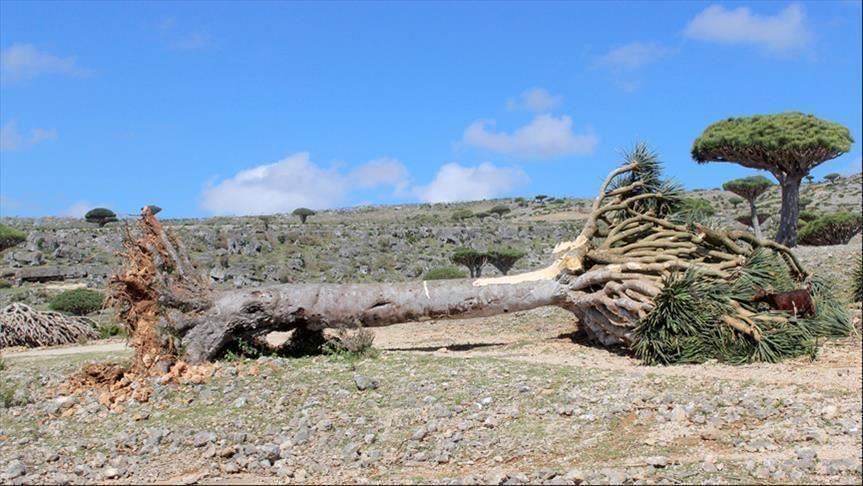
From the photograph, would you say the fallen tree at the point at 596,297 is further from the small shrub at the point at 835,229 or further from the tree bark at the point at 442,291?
the small shrub at the point at 835,229

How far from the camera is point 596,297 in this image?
10.5m

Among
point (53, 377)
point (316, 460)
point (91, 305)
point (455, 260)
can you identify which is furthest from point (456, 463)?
point (455, 260)

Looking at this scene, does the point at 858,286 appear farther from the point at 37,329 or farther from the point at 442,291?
the point at 37,329

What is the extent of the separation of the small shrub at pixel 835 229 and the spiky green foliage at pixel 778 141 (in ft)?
23.6

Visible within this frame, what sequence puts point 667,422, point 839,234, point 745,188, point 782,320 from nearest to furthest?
point 667,422
point 782,320
point 839,234
point 745,188

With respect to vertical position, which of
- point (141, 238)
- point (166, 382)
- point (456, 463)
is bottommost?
point (456, 463)

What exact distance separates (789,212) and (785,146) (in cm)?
199

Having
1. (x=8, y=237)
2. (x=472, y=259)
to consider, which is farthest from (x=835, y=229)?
(x=8, y=237)

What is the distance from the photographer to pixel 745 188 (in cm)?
3120

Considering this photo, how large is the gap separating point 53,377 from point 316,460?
5.10 m

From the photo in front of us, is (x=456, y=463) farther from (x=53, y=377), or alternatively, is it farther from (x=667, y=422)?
(x=53, y=377)

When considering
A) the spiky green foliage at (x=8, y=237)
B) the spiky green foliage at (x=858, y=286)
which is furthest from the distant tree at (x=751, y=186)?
the spiky green foliage at (x=8, y=237)

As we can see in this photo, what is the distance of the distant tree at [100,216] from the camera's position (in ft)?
174

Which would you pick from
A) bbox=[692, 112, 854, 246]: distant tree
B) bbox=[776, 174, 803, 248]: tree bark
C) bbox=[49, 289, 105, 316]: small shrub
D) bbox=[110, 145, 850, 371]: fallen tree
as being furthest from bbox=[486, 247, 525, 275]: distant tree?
bbox=[110, 145, 850, 371]: fallen tree
